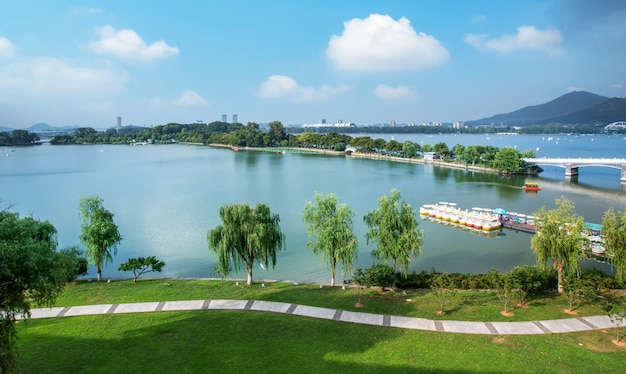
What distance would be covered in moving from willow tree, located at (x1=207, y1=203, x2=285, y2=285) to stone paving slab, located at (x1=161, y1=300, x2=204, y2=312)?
3680 millimetres

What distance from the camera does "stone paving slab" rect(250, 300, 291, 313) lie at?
19.2 metres

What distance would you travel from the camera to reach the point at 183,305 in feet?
65.7

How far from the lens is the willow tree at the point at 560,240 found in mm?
21172

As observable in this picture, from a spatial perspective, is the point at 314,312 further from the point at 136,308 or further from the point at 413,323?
the point at 136,308

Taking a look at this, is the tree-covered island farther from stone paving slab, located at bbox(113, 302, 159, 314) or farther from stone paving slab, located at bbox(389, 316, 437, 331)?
stone paving slab, located at bbox(113, 302, 159, 314)

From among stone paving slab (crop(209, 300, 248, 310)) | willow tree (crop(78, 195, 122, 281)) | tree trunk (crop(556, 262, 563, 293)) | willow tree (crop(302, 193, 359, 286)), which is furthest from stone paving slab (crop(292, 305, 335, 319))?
willow tree (crop(78, 195, 122, 281))

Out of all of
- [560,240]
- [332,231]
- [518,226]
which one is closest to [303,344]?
[332,231]

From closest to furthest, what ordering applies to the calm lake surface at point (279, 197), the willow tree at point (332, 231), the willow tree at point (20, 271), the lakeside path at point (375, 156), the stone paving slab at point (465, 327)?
the willow tree at point (20, 271), the stone paving slab at point (465, 327), the willow tree at point (332, 231), the calm lake surface at point (279, 197), the lakeside path at point (375, 156)

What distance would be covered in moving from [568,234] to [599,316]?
4.96 m

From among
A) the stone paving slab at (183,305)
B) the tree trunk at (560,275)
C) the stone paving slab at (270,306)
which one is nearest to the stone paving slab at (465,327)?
the tree trunk at (560,275)

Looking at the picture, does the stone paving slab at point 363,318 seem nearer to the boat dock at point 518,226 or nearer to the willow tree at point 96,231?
the willow tree at point 96,231

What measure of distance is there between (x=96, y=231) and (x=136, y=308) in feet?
27.6

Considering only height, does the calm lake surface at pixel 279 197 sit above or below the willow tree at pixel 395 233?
below

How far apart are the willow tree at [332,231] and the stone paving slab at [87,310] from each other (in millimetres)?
11450
